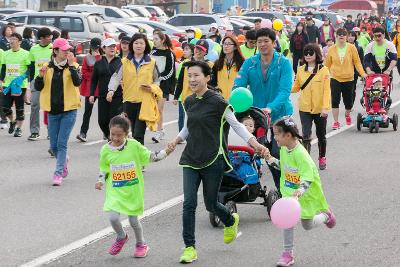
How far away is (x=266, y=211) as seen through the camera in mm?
10641

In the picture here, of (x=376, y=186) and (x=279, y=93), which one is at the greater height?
(x=279, y=93)

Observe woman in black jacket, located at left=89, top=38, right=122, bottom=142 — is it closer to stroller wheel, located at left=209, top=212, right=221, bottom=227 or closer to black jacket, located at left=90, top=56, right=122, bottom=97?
black jacket, located at left=90, top=56, right=122, bottom=97

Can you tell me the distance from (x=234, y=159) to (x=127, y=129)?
1.74 metres

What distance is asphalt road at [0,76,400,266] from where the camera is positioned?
8.62m

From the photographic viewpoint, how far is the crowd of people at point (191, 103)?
8.36m

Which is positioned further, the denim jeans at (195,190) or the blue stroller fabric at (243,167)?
the blue stroller fabric at (243,167)

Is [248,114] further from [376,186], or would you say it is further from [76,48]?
[76,48]

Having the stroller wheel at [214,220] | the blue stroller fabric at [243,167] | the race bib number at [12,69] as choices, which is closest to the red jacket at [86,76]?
the race bib number at [12,69]

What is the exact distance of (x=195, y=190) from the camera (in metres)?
8.38

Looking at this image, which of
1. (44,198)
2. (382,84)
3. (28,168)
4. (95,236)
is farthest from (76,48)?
(95,236)

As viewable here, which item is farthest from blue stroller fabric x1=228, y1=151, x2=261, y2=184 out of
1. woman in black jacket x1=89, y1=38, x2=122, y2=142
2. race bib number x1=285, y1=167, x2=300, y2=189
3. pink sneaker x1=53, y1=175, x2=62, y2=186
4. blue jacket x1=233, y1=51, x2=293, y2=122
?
woman in black jacket x1=89, y1=38, x2=122, y2=142

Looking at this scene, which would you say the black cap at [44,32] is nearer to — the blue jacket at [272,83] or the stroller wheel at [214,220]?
the blue jacket at [272,83]

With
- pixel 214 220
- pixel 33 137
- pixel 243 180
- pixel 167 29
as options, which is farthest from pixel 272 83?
pixel 167 29

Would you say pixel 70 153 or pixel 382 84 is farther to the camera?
pixel 382 84
